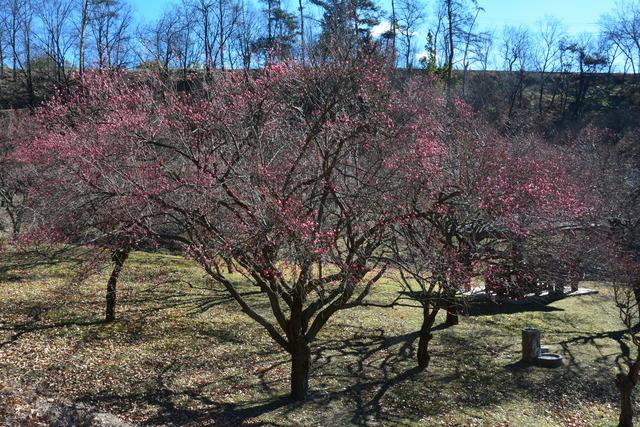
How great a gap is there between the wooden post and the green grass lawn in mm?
302

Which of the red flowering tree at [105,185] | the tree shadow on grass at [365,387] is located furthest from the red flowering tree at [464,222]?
Answer: the red flowering tree at [105,185]

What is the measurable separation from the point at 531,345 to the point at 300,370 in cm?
610

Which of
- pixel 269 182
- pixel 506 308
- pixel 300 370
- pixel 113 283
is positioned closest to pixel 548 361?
pixel 506 308

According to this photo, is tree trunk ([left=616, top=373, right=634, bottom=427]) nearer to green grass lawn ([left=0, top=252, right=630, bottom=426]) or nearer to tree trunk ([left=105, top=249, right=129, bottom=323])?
green grass lawn ([left=0, top=252, right=630, bottom=426])

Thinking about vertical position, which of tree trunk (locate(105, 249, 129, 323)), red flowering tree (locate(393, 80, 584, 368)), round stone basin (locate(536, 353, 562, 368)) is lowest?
round stone basin (locate(536, 353, 562, 368))

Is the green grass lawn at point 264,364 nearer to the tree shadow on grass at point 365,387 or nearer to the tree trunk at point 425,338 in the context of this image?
the tree shadow on grass at point 365,387

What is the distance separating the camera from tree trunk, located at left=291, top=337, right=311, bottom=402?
10.7 m

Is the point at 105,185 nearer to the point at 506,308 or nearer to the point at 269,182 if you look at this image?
the point at 269,182

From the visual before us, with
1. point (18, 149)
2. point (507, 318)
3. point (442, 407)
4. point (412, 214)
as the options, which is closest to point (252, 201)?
point (412, 214)

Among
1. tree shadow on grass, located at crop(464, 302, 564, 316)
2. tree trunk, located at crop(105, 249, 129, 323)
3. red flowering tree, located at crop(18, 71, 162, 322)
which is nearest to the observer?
red flowering tree, located at crop(18, 71, 162, 322)

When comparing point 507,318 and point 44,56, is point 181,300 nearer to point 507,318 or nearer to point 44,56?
point 507,318

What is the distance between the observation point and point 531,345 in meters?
13.8

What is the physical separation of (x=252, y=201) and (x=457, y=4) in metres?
44.6

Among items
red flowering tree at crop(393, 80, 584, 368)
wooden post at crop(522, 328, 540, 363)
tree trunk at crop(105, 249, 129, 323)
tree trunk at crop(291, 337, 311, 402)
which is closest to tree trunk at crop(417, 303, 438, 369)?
red flowering tree at crop(393, 80, 584, 368)
